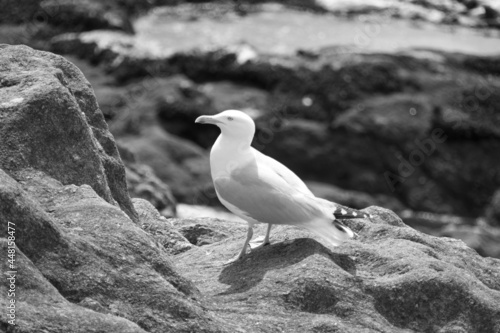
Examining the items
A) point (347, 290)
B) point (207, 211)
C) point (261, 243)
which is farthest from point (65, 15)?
point (347, 290)

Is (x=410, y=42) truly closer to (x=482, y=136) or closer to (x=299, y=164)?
(x=482, y=136)

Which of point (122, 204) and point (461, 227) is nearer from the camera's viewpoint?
point (122, 204)

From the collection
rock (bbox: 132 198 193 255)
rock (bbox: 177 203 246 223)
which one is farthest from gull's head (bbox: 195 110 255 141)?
rock (bbox: 177 203 246 223)

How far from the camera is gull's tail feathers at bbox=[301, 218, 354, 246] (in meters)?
7.80

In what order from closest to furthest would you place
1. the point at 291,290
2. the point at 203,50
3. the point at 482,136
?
the point at 291,290 < the point at 482,136 < the point at 203,50

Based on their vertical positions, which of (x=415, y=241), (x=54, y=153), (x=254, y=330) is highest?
(x=54, y=153)

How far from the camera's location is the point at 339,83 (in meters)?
25.6

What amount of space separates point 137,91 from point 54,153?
58.4 ft

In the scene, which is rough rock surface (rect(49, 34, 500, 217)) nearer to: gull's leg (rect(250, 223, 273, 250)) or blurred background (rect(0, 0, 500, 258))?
blurred background (rect(0, 0, 500, 258))

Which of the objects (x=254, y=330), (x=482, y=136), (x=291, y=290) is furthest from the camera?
(x=482, y=136)

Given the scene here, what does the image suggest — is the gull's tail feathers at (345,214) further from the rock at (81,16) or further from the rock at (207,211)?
the rock at (81,16)

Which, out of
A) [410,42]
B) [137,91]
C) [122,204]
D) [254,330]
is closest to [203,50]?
[137,91]

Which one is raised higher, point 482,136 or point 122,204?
point 122,204

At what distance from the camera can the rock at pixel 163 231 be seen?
8.92 metres
